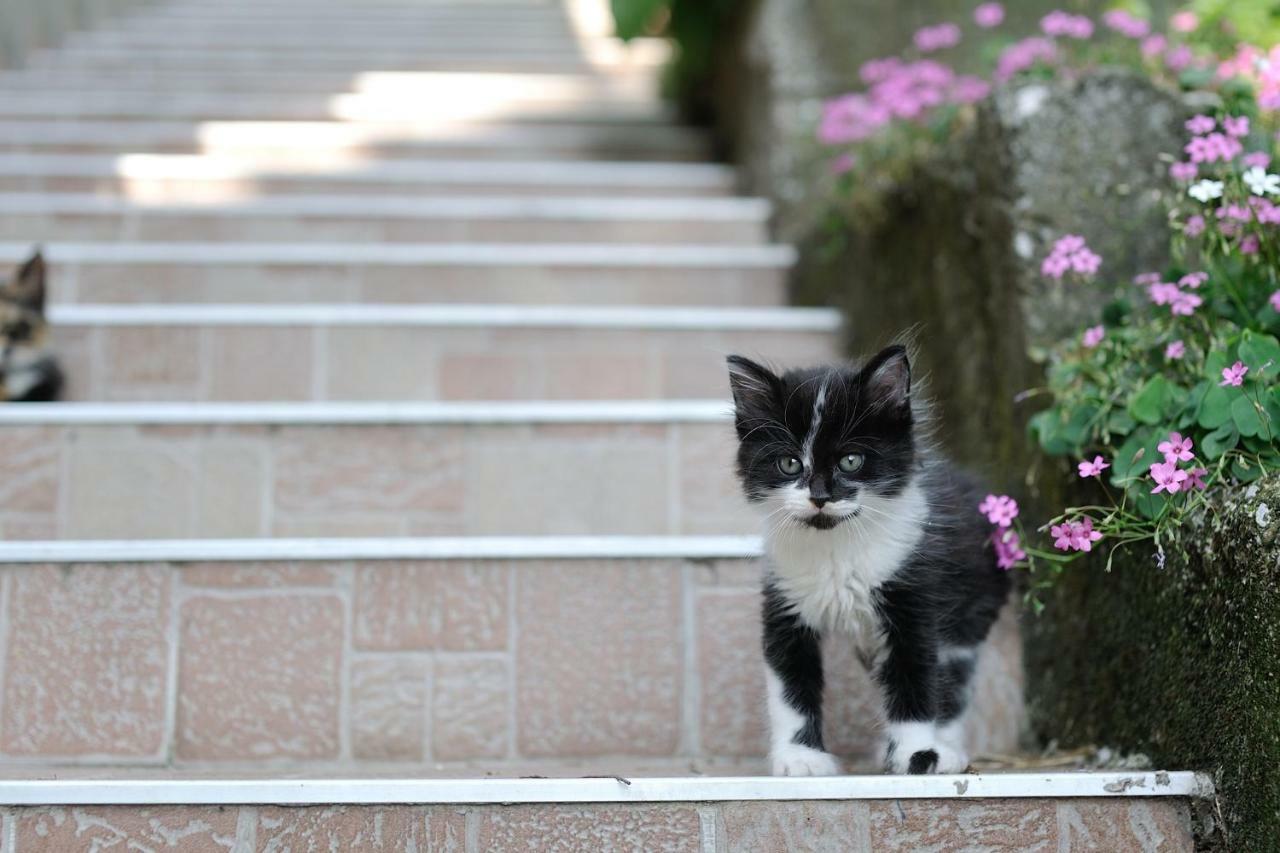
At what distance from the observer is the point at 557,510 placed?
284 centimetres

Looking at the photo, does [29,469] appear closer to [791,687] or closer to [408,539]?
[408,539]

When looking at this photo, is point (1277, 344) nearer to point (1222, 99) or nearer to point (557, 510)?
point (1222, 99)

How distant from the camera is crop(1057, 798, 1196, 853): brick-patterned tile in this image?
1766 millimetres

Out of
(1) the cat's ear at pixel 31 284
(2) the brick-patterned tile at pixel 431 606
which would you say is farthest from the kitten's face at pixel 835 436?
(1) the cat's ear at pixel 31 284

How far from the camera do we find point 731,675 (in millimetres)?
2361

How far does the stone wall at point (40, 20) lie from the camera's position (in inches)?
204

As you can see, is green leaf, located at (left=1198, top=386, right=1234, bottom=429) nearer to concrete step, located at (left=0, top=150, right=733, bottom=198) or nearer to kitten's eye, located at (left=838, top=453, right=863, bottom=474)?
kitten's eye, located at (left=838, top=453, right=863, bottom=474)

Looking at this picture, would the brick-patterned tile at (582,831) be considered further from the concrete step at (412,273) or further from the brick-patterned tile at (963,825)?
the concrete step at (412,273)

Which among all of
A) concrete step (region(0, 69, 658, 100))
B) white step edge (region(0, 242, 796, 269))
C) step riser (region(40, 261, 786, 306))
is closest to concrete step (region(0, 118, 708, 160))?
concrete step (region(0, 69, 658, 100))

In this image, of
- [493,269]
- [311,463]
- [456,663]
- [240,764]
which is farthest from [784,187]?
[240,764]

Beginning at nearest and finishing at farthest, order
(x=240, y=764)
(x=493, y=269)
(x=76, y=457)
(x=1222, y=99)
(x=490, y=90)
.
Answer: (x=240, y=764) < (x=1222, y=99) < (x=76, y=457) < (x=493, y=269) < (x=490, y=90)

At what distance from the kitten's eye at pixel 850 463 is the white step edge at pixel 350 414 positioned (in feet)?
2.52

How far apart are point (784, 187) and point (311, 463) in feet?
5.99

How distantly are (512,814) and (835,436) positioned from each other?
0.75 meters
